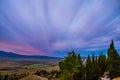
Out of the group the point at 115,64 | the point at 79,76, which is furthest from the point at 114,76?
the point at 79,76

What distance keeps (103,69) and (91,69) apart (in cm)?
988

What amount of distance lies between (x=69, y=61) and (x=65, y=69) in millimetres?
3951

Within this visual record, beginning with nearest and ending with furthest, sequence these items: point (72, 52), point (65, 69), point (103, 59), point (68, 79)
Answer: point (68, 79)
point (65, 69)
point (72, 52)
point (103, 59)

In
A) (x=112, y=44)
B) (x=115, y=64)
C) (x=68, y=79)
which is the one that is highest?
(x=112, y=44)

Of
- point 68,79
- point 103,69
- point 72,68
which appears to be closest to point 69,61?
point 72,68

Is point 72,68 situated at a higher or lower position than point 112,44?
lower

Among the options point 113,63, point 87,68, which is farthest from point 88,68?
point 113,63

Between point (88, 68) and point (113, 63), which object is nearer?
point (113, 63)

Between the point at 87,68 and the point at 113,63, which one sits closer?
the point at 113,63

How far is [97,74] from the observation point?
84438 mm

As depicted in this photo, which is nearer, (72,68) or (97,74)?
(72,68)

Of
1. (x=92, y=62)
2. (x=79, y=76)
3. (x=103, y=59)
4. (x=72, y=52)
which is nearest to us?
(x=72, y=52)

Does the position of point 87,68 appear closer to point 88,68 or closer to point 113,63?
point 88,68

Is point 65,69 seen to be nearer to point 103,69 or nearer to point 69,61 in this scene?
point 69,61
